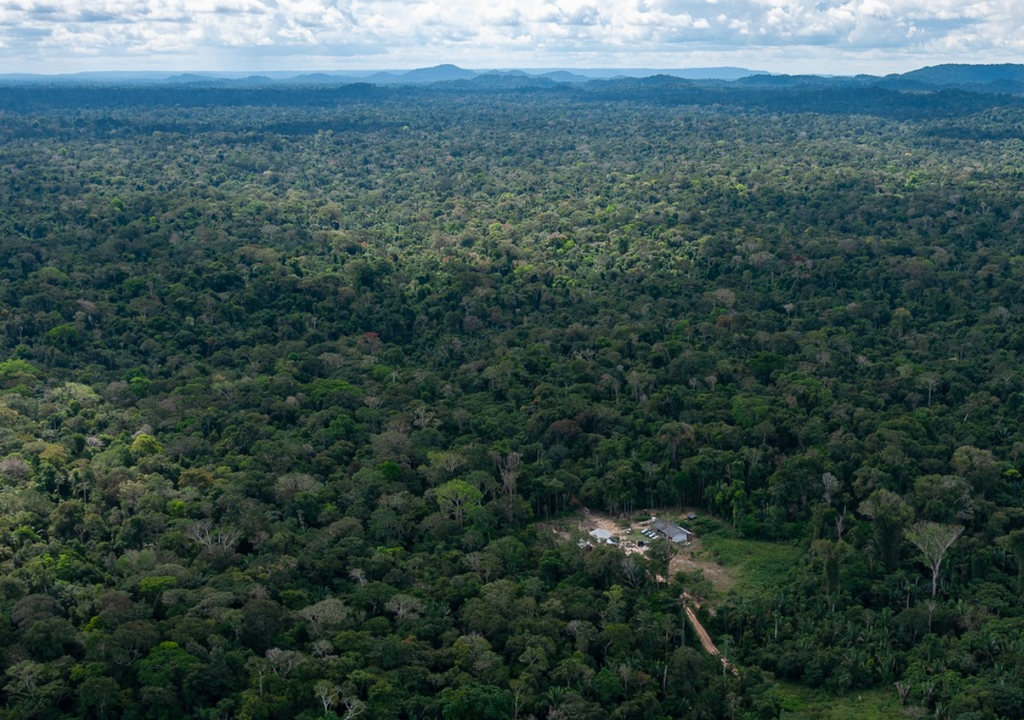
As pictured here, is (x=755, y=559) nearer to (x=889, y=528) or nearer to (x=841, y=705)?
(x=889, y=528)

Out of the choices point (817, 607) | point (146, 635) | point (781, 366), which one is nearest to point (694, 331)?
point (781, 366)

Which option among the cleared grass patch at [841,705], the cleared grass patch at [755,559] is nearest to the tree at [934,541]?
the cleared grass patch at [755,559]

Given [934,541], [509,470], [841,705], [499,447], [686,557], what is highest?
[934,541]

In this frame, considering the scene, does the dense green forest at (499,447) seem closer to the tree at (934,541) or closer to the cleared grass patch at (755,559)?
the tree at (934,541)

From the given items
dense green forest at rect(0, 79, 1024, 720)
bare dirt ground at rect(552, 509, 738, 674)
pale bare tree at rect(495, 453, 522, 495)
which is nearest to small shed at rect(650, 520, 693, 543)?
bare dirt ground at rect(552, 509, 738, 674)

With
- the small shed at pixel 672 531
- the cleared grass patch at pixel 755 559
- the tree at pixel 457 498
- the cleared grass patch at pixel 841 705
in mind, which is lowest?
the cleared grass patch at pixel 841 705

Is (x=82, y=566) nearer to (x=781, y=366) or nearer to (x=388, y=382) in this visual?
(x=388, y=382)

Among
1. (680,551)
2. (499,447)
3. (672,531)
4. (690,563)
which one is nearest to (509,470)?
(499,447)
